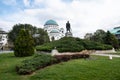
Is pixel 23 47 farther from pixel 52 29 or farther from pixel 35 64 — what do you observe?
pixel 52 29

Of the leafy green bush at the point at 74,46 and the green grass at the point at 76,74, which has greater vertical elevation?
the leafy green bush at the point at 74,46

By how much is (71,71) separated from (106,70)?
7.69 feet

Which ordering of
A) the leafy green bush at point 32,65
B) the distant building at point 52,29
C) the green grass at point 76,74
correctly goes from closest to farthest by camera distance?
the green grass at point 76,74 → the leafy green bush at point 32,65 → the distant building at point 52,29

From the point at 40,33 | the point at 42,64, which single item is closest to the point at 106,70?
the point at 42,64

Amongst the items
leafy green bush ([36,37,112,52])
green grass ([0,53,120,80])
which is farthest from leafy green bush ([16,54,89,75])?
leafy green bush ([36,37,112,52])

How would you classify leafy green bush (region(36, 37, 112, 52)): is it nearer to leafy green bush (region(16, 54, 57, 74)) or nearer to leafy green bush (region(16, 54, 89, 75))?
leafy green bush (region(16, 54, 89, 75))

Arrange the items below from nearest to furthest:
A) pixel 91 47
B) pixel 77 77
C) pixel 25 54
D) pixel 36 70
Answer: pixel 77 77
pixel 36 70
pixel 25 54
pixel 91 47

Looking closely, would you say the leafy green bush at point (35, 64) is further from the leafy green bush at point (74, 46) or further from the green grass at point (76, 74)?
the leafy green bush at point (74, 46)

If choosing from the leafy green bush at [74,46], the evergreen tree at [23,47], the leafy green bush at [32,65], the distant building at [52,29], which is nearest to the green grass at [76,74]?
the leafy green bush at [32,65]

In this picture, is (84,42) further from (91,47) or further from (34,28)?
(34,28)

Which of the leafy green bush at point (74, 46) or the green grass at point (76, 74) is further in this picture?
the leafy green bush at point (74, 46)

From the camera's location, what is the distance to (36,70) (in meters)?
15.9

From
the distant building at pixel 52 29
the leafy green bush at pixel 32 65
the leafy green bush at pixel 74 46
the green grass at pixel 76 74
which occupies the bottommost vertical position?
the green grass at pixel 76 74

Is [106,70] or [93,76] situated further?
[106,70]
